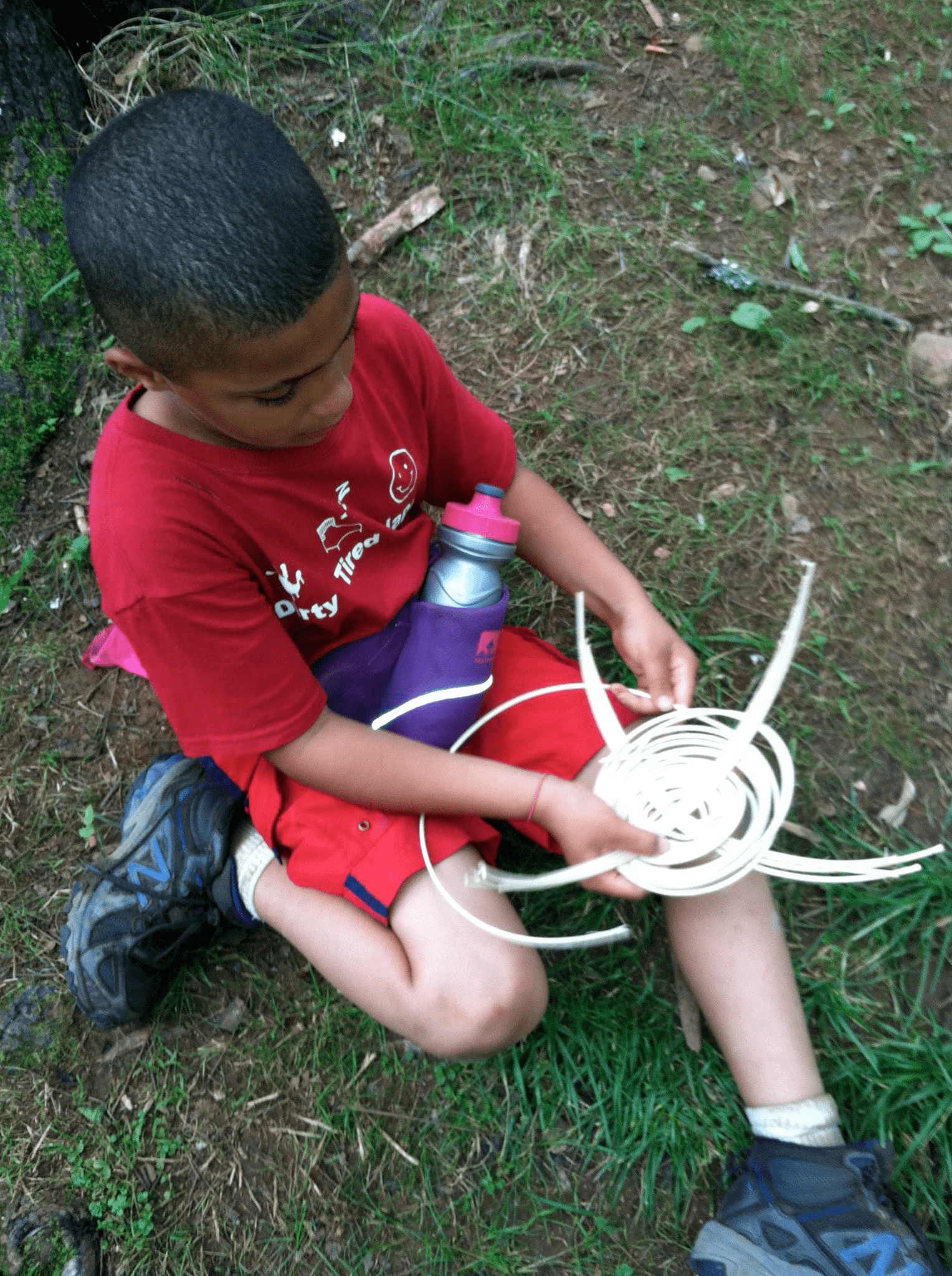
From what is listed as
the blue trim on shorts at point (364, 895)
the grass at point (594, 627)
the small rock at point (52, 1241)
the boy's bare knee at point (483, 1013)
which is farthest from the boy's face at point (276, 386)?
the small rock at point (52, 1241)

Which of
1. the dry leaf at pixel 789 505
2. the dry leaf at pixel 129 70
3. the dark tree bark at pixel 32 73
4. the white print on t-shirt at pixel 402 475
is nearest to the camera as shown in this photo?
the white print on t-shirt at pixel 402 475

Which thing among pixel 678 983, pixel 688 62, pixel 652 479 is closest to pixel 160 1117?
pixel 678 983

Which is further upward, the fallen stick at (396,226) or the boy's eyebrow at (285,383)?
the boy's eyebrow at (285,383)

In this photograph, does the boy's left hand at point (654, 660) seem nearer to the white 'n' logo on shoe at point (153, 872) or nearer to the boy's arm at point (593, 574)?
the boy's arm at point (593, 574)

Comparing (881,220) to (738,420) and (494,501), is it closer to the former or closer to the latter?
(738,420)

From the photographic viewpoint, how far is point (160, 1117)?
2326 mm

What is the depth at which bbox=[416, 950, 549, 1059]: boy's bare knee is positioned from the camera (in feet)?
6.29

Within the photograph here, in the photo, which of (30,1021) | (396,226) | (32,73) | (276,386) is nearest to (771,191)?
(396,226)

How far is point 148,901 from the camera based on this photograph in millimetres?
2283

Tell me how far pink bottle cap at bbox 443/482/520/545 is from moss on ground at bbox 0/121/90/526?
5.81 ft

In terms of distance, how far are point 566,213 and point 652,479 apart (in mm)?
1045

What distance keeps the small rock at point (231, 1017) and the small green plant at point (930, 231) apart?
121 inches

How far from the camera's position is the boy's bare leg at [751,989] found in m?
2.00

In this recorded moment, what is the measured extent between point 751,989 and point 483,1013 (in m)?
0.61
